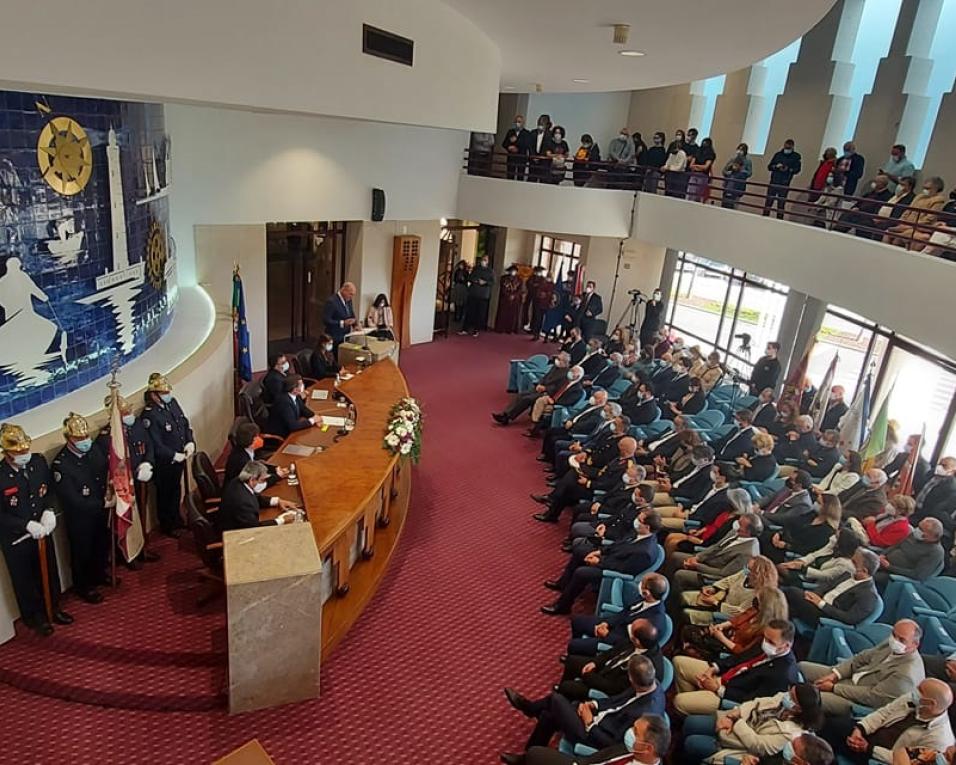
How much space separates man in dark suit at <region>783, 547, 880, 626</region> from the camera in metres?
5.50

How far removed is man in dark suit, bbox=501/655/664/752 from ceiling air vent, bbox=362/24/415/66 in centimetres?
541

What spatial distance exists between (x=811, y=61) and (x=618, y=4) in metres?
8.57

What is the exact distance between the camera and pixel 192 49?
4688mm

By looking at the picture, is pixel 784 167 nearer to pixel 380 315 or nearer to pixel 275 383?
pixel 380 315

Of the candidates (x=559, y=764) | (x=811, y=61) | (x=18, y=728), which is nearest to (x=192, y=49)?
(x=18, y=728)

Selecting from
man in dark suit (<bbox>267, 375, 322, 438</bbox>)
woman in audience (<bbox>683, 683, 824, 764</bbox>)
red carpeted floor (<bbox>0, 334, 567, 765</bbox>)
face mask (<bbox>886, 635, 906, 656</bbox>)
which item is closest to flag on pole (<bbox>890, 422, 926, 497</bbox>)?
face mask (<bbox>886, 635, 906, 656</bbox>)

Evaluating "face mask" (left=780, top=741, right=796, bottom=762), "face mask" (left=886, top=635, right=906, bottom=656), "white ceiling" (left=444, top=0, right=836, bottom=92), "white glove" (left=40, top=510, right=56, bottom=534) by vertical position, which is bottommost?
"face mask" (left=780, top=741, right=796, bottom=762)

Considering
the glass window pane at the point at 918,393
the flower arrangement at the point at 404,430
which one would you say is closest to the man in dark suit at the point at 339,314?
the flower arrangement at the point at 404,430

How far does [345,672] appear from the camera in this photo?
5.66m

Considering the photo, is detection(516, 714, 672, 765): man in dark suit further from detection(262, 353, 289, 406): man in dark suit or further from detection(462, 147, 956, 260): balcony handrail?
detection(462, 147, 956, 260): balcony handrail

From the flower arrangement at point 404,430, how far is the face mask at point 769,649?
3.83 metres

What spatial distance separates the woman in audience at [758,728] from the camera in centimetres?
426

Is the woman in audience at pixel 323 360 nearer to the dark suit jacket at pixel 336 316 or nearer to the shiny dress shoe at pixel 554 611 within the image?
the dark suit jacket at pixel 336 316

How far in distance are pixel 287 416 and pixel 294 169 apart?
18.6 feet
